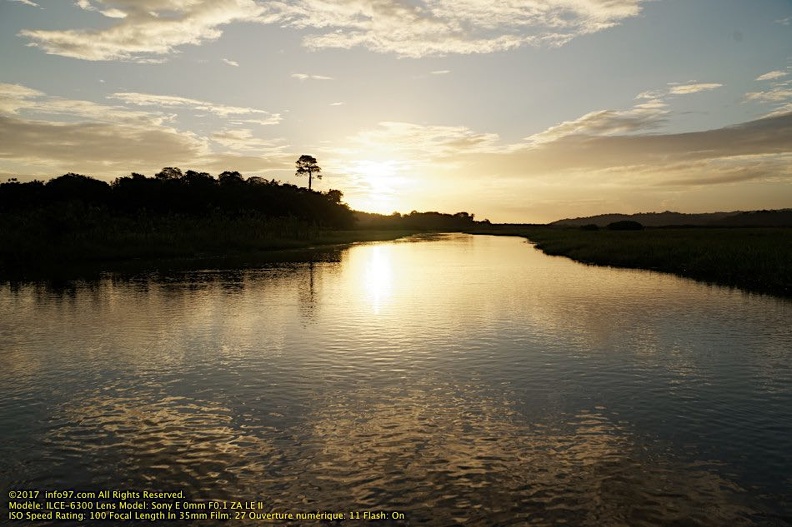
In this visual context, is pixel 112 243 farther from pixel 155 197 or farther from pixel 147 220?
pixel 155 197

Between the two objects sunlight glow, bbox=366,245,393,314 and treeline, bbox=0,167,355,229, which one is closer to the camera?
sunlight glow, bbox=366,245,393,314

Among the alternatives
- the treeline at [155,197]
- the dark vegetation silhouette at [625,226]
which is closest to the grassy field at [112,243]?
the treeline at [155,197]

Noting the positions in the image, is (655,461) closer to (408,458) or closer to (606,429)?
(606,429)

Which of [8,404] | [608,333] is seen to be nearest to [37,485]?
[8,404]

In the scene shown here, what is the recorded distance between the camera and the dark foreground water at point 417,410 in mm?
8812

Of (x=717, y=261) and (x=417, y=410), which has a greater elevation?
(x=717, y=261)

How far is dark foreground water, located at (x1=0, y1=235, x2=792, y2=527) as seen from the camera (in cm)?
881

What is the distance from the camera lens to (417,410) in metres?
12.6

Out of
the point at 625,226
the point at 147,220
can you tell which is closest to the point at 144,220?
the point at 147,220

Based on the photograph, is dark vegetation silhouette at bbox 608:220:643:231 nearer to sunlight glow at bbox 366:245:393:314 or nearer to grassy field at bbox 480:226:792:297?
grassy field at bbox 480:226:792:297

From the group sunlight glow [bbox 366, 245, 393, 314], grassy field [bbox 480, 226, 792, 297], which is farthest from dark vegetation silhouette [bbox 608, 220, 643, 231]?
sunlight glow [bbox 366, 245, 393, 314]

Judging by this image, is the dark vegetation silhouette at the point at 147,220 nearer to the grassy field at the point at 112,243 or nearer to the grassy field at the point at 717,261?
the grassy field at the point at 112,243

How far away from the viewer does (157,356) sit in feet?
57.2

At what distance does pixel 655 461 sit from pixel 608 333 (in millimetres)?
11979
